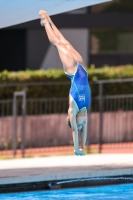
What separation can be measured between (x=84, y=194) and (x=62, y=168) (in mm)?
686

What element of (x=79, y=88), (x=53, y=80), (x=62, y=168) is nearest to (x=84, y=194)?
(x=62, y=168)

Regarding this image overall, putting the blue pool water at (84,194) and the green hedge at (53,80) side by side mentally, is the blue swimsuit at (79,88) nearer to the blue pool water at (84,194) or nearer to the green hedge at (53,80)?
the blue pool water at (84,194)

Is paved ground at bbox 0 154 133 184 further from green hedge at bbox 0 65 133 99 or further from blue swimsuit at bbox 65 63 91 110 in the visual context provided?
green hedge at bbox 0 65 133 99

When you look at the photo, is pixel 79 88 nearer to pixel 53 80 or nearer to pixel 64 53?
pixel 64 53

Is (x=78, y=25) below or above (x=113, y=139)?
above

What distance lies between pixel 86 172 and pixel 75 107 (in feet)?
3.04

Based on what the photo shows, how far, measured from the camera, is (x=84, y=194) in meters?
8.41

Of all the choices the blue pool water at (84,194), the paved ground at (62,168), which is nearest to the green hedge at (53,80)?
the paved ground at (62,168)

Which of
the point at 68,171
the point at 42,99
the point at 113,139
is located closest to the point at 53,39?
the point at 68,171

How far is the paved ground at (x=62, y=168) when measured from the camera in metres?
8.23

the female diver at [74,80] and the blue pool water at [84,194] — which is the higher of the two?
the female diver at [74,80]

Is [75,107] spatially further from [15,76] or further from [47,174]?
[15,76]

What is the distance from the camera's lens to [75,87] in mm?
8281

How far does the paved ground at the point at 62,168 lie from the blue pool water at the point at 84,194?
0.18m
